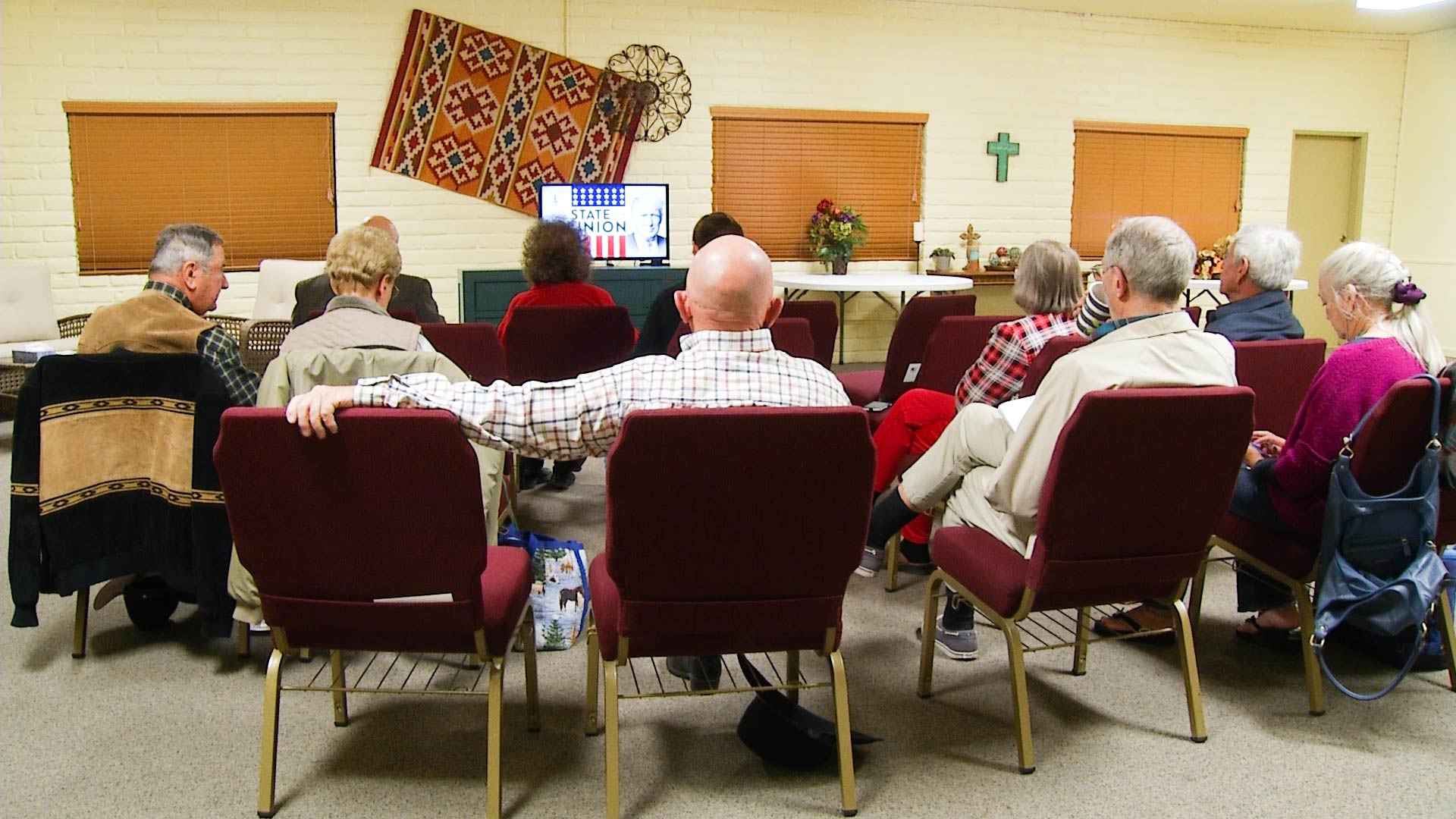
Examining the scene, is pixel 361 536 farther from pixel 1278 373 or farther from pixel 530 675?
pixel 1278 373

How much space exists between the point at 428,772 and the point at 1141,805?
1331mm

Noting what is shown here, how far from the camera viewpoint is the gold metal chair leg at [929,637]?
227 cm

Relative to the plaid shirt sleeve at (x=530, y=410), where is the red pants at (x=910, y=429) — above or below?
below

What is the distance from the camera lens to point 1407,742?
212 cm

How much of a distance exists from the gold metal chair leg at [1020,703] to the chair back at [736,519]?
44 cm

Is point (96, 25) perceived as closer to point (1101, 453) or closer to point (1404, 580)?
point (1101, 453)

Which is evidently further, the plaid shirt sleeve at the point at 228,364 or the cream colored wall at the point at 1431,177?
the cream colored wall at the point at 1431,177

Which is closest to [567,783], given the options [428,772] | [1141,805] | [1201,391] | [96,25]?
A: [428,772]

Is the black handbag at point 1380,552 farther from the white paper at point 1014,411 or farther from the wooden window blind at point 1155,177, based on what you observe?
the wooden window blind at point 1155,177

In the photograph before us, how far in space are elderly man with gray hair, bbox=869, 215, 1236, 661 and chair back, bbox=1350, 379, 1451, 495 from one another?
31 centimetres

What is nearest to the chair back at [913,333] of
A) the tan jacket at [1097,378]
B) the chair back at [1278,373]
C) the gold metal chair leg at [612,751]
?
the chair back at [1278,373]

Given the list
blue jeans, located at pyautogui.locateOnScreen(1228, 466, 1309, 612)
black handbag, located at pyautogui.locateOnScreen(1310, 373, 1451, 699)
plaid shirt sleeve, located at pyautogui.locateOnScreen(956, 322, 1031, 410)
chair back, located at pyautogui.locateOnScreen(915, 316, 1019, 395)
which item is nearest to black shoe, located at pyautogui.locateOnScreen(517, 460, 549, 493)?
chair back, located at pyautogui.locateOnScreen(915, 316, 1019, 395)

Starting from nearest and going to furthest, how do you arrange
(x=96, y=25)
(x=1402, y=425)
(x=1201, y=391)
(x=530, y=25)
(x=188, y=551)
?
(x=1201, y=391) < (x=1402, y=425) < (x=188, y=551) < (x=96, y=25) < (x=530, y=25)

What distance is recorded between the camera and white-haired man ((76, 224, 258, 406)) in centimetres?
243
